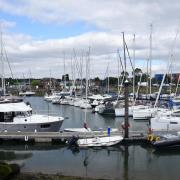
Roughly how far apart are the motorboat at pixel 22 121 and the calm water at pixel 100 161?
259cm

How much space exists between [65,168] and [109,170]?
333 centimetres

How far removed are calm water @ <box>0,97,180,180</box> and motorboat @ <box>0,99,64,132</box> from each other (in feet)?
8.50

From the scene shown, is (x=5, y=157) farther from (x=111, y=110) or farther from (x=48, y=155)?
(x=111, y=110)

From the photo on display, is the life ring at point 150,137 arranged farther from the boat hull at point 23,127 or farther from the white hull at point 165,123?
the boat hull at point 23,127

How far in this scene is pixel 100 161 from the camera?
100 ft

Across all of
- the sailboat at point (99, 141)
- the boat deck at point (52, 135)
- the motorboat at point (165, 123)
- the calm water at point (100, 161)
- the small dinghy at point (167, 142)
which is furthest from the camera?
the motorboat at point (165, 123)

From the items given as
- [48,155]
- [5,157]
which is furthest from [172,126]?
[5,157]

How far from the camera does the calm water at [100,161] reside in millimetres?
→ 26828

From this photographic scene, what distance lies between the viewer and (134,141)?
1390 inches

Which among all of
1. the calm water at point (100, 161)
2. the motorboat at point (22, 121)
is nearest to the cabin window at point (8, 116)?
the motorboat at point (22, 121)

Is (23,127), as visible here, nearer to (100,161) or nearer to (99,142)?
(99,142)

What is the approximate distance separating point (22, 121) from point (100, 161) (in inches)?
467

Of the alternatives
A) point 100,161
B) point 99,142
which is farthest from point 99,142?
point 100,161

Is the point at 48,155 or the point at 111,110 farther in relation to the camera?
the point at 111,110
